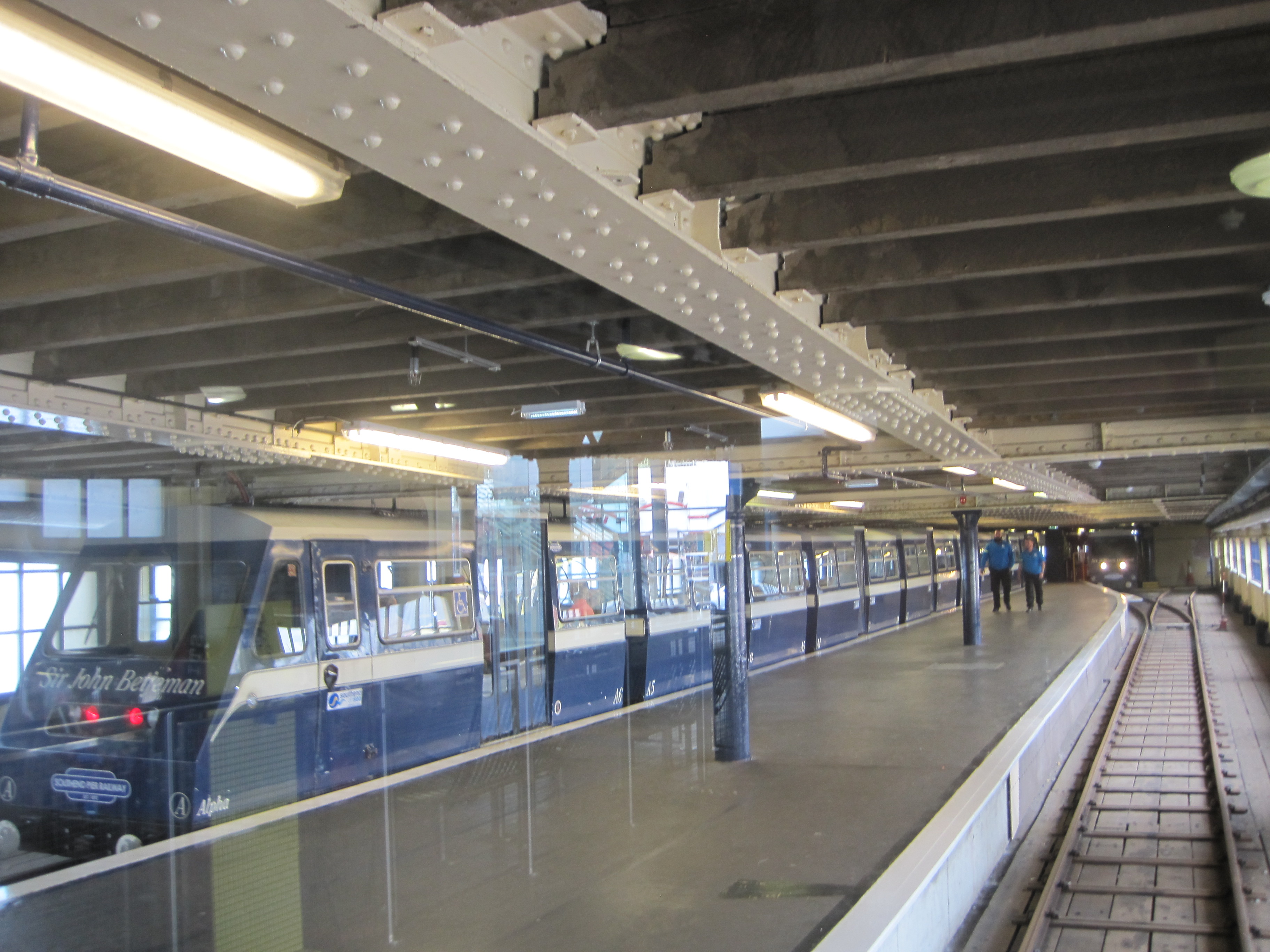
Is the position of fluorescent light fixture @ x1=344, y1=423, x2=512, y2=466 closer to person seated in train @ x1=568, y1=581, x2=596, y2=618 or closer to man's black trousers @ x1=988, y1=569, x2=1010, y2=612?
person seated in train @ x1=568, y1=581, x2=596, y2=618

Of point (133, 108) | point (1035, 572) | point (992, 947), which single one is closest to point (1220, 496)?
point (1035, 572)

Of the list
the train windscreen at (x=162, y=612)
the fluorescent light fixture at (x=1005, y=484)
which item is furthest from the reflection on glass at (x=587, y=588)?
the fluorescent light fixture at (x=1005, y=484)

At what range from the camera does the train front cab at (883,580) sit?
66.9 ft

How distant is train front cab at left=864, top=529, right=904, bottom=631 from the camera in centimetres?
2039

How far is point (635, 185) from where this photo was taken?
3340mm

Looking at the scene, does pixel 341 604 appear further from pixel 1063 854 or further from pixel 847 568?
pixel 847 568

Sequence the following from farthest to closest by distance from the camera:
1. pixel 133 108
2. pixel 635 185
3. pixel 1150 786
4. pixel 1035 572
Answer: pixel 1035 572 < pixel 1150 786 < pixel 635 185 < pixel 133 108

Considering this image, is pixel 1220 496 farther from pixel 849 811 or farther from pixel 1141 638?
pixel 849 811

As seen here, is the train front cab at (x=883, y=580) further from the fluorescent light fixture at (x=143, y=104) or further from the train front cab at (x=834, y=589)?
the fluorescent light fixture at (x=143, y=104)

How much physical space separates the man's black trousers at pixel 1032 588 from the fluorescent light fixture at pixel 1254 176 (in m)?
24.1

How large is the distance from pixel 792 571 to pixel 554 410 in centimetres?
942

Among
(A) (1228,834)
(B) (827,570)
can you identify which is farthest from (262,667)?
(B) (827,570)

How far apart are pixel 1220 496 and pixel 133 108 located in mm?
21266

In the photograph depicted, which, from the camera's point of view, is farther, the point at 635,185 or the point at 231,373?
the point at 231,373
